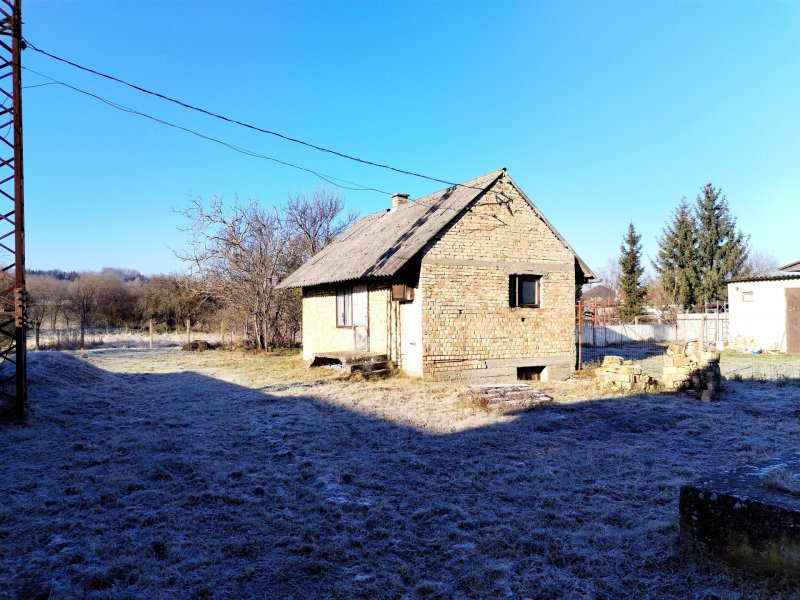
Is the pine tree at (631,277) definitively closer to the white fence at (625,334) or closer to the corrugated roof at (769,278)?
the white fence at (625,334)

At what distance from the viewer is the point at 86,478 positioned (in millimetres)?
5434

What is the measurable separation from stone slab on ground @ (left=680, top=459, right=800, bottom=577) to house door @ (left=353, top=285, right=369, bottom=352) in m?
11.5

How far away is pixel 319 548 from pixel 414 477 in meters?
1.85

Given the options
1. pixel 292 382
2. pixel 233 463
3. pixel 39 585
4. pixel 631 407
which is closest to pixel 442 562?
pixel 39 585

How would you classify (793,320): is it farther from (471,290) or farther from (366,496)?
(366,496)

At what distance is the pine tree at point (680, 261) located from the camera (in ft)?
120

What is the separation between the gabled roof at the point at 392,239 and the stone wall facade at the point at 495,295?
416mm

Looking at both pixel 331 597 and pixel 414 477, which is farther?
pixel 414 477

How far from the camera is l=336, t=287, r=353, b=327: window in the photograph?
1536 centimetres

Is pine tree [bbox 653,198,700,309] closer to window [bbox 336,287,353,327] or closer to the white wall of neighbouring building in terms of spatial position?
the white wall of neighbouring building

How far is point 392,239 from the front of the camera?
1468 cm

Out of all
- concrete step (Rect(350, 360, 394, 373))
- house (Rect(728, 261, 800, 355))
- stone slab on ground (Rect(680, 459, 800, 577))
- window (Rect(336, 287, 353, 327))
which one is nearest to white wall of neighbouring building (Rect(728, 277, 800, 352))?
house (Rect(728, 261, 800, 355))

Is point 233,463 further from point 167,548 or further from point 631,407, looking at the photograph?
point 631,407

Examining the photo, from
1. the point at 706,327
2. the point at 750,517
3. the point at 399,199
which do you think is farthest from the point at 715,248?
the point at 750,517
